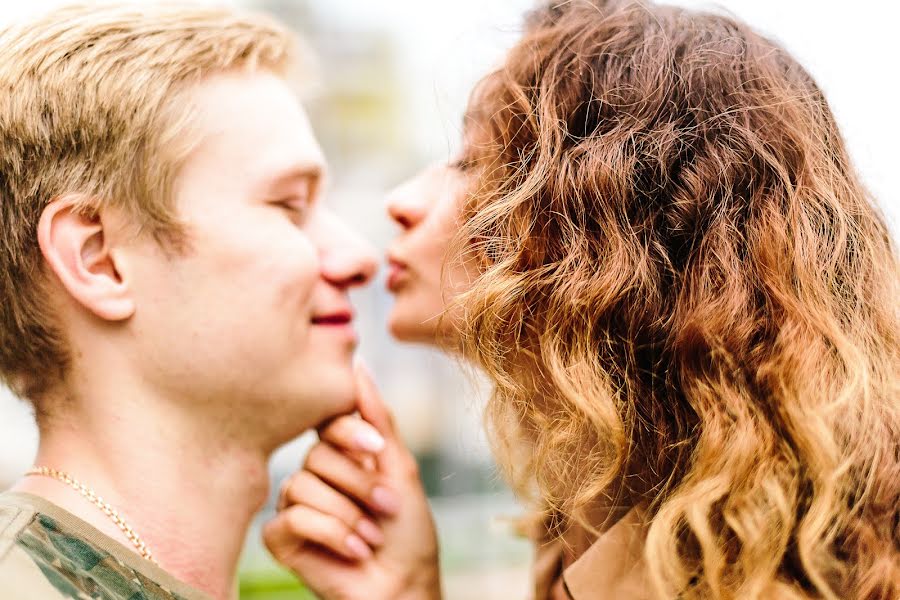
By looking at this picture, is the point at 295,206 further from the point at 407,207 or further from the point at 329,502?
the point at 329,502

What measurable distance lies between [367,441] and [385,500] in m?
0.21

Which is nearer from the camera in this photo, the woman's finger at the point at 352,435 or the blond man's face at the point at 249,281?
the blond man's face at the point at 249,281

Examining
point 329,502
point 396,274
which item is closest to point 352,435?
point 329,502

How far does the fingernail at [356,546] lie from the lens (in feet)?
8.34

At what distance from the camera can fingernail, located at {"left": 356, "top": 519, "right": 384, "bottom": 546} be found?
260cm

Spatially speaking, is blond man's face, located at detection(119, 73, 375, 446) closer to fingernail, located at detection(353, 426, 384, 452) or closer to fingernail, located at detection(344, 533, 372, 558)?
fingernail, located at detection(353, 426, 384, 452)

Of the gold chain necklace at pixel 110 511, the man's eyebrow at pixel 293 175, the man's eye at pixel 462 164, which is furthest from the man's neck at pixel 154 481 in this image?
the man's eye at pixel 462 164

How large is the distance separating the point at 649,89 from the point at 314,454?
1379 mm

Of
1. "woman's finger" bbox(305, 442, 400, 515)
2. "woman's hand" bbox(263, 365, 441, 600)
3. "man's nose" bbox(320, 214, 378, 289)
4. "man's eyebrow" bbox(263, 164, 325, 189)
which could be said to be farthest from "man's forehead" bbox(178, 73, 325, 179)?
"woman's finger" bbox(305, 442, 400, 515)

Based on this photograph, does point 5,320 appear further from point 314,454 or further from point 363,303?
point 363,303

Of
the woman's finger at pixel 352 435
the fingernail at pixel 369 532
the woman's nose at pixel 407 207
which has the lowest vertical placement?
the fingernail at pixel 369 532

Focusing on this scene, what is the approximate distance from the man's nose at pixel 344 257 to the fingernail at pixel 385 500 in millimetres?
604

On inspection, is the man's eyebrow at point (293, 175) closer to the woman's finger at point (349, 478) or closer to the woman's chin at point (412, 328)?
the woman's chin at point (412, 328)

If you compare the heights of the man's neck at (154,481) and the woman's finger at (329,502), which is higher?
the woman's finger at (329,502)
